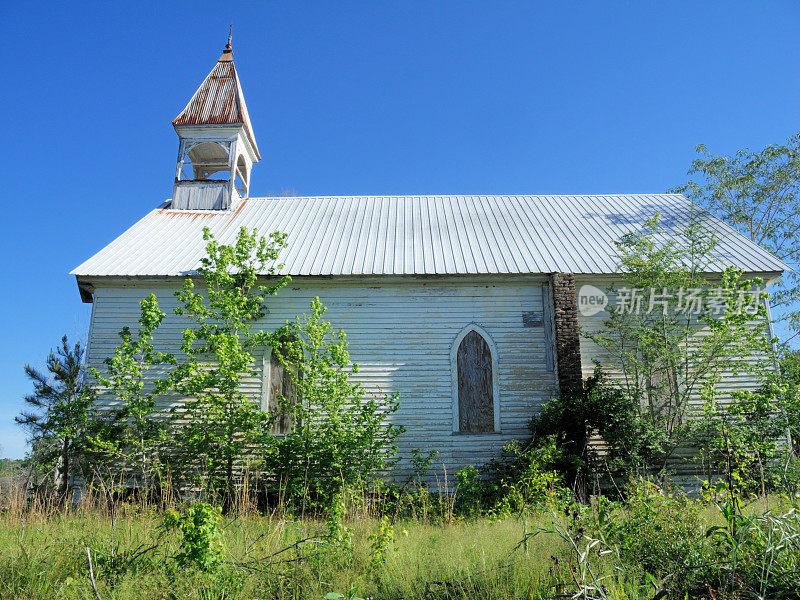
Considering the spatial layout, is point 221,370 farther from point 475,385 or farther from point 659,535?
point 659,535

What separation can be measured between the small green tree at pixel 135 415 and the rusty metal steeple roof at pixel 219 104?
31.3 feet

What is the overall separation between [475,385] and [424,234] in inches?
194

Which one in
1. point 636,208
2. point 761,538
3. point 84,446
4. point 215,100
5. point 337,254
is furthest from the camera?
point 215,100

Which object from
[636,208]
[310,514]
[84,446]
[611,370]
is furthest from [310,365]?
[636,208]

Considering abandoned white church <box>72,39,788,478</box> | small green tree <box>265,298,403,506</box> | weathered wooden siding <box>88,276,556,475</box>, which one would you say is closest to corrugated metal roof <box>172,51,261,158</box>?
abandoned white church <box>72,39,788,478</box>

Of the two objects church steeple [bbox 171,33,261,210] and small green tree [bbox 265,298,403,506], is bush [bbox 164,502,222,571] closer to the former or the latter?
small green tree [bbox 265,298,403,506]

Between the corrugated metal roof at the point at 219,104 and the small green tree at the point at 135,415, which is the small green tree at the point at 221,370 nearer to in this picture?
the small green tree at the point at 135,415

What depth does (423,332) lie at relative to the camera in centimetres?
1359

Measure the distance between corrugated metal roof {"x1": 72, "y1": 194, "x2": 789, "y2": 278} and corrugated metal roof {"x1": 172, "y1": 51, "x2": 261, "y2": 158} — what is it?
9.37ft

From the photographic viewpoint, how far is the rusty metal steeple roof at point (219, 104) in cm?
1912

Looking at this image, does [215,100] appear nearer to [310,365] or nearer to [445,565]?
[310,365]

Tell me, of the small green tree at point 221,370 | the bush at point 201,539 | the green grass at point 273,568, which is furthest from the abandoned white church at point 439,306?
the bush at point 201,539

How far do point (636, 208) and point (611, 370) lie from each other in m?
7.33

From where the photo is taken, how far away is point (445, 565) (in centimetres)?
587
